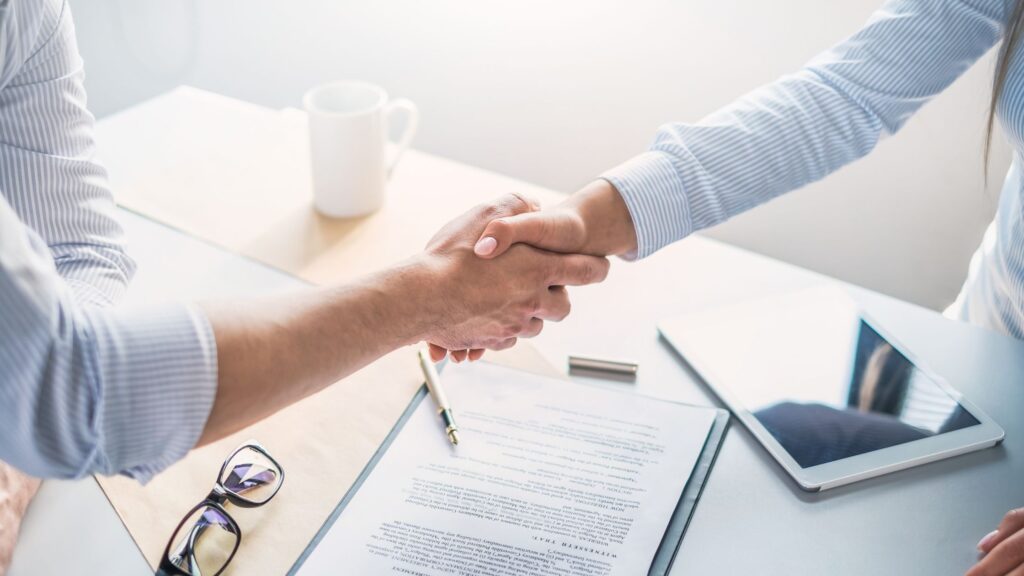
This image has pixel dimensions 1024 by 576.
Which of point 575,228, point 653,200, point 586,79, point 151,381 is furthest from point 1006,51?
point 586,79

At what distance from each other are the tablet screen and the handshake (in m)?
0.16

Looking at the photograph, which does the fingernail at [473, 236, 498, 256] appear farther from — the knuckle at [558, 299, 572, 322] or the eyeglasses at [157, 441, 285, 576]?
the eyeglasses at [157, 441, 285, 576]

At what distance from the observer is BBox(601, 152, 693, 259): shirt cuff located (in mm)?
1007

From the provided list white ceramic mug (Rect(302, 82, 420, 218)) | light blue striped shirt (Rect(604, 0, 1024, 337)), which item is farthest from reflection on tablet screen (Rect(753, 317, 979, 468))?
white ceramic mug (Rect(302, 82, 420, 218))

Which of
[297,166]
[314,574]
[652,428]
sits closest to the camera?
[314,574]

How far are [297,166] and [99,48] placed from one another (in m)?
1.40

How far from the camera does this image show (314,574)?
0.67 meters

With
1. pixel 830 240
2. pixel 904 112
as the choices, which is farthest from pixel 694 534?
pixel 830 240

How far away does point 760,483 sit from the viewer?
78 centimetres

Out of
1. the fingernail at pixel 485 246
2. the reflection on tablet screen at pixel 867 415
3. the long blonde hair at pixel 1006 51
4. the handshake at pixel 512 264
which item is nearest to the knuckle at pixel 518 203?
the handshake at pixel 512 264

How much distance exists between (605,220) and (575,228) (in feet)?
0.17

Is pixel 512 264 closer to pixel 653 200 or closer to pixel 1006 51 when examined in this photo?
pixel 653 200

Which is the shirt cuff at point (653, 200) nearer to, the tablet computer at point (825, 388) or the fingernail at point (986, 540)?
the tablet computer at point (825, 388)

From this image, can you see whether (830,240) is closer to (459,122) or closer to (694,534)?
(459,122)
